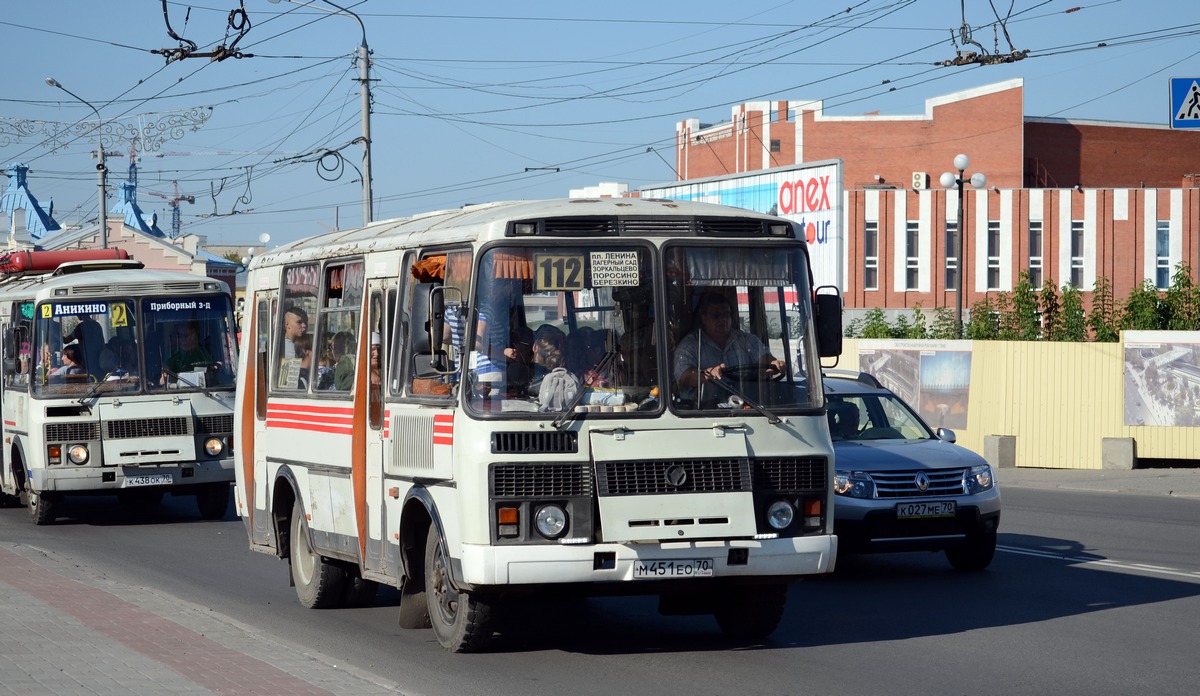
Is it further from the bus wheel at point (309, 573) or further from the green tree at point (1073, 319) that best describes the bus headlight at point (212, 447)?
the green tree at point (1073, 319)

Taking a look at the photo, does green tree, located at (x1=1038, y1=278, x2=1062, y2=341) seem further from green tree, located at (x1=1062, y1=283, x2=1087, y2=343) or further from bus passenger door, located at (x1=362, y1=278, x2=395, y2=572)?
bus passenger door, located at (x1=362, y1=278, x2=395, y2=572)

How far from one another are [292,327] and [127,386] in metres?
Answer: 7.72

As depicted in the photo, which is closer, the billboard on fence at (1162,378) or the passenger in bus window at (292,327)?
the passenger in bus window at (292,327)

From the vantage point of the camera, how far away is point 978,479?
43.0ft

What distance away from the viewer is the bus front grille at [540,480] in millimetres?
8422

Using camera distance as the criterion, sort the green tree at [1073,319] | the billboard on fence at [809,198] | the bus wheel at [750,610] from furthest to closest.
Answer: the billboard on fence at [809,198] < the green tree at [1073,319] < the bus wheel at [750,610]

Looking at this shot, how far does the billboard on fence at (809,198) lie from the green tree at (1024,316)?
17.9 ft

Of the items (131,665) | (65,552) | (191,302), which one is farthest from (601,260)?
(191,302)

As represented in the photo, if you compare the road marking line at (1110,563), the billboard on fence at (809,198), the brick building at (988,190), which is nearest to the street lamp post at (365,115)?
the billboard on fence at (809,198)

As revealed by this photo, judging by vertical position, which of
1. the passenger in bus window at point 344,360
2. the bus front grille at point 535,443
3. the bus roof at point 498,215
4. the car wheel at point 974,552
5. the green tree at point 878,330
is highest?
the bus roof at point 498,215

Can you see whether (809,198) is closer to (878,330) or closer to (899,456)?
(878,330)

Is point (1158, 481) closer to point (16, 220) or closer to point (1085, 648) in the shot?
point (1085, 648)

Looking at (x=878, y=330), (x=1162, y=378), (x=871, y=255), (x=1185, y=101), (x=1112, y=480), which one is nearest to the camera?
(x=1185, y=101)

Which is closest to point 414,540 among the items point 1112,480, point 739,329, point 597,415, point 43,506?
point 597,415
